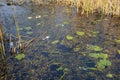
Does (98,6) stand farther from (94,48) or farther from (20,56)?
(20,56)

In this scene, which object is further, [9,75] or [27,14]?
[27,14]

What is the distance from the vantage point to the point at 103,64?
4848 millimetres

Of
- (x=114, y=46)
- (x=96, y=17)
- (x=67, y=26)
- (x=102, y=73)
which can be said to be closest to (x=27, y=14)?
(x=67, y=26)

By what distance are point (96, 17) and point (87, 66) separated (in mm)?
3234

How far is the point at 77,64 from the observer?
486cm

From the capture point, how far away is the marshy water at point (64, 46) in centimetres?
457

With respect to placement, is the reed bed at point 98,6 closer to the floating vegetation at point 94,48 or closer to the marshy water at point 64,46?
the marshy water at point 64,46

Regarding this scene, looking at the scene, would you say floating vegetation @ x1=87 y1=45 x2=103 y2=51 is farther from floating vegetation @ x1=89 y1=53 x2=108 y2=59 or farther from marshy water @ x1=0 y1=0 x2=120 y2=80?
floating vegetation @ x1=89 y1=53 x2=108 y2=59

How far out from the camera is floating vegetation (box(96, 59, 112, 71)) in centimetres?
475

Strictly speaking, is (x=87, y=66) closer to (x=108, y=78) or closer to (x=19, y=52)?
(x=108, y=78)

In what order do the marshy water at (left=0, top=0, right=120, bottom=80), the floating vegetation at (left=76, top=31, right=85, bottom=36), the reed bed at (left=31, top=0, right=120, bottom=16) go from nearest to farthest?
the marshy water at (left=0, top=0, right=120, bottom=80), the floating vegetation at (left=76, top=31, right=85, bottom=36), the reed bed at (left=31, top=0, right=120, bottom=16)

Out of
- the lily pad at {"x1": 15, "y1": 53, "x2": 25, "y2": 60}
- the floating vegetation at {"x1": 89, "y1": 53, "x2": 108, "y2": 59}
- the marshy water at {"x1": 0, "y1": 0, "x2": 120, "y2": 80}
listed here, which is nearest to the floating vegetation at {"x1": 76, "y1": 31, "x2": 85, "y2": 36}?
the marshy water at {"x1": 0, "y1": 0, "x2": 120, "y2": 80}

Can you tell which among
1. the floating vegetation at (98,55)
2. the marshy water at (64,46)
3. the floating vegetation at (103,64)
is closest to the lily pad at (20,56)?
the marshy water at (64,46)

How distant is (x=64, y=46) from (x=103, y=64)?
122 centimetres
